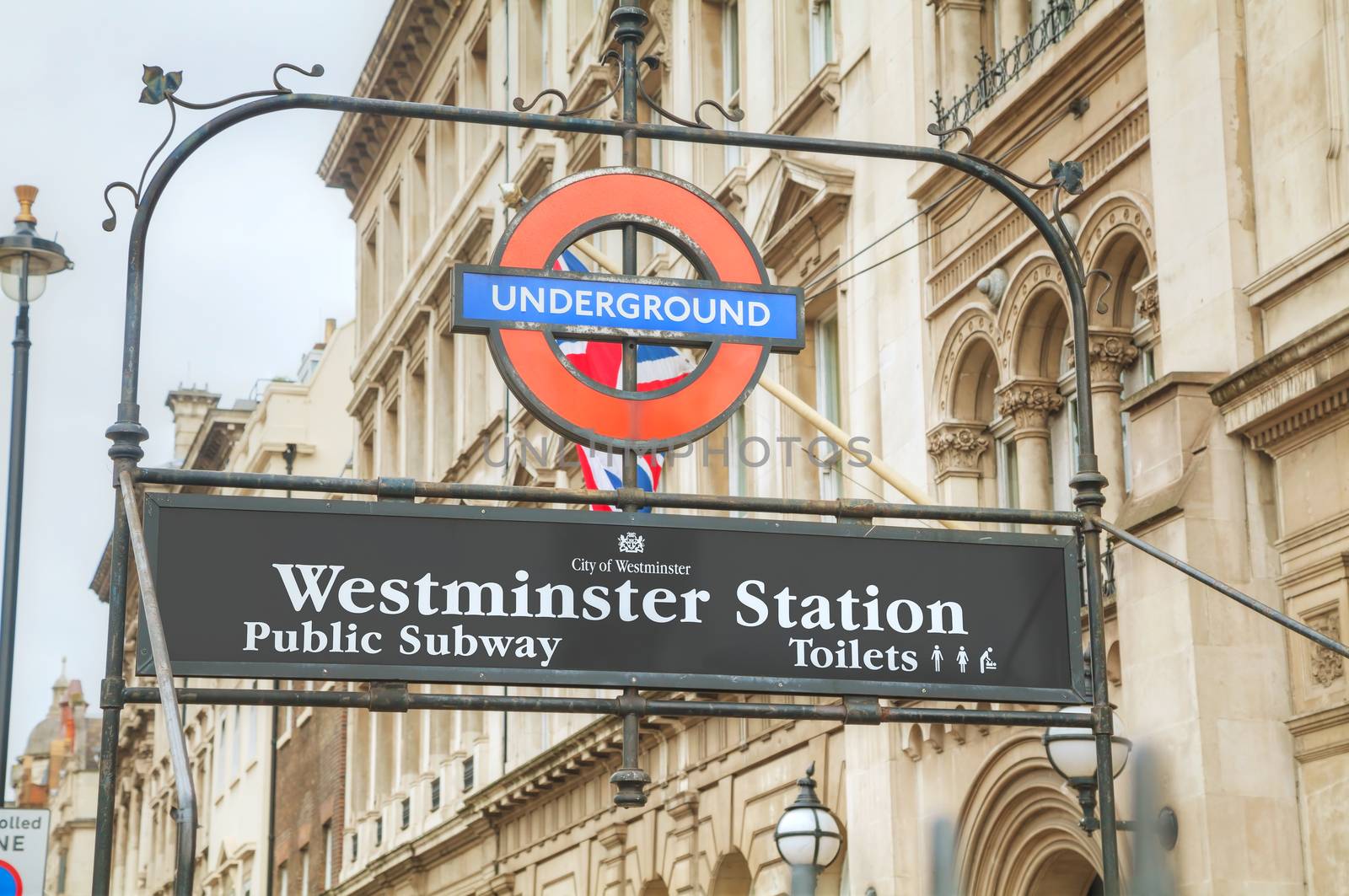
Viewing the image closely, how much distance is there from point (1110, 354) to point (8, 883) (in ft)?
29.4

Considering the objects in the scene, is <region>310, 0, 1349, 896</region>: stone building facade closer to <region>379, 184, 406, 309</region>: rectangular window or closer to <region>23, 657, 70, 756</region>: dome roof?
<region>379, 184, 406, 309</region>: rectangular window

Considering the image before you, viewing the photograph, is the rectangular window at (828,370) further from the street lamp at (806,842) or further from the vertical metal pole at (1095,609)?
the vertical metal pole at (1095,609)

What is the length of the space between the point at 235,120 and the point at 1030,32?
11.1m

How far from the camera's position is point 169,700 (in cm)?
737

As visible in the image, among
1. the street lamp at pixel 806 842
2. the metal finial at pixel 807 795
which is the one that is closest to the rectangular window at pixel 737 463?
the metal finial at pixel 807 795

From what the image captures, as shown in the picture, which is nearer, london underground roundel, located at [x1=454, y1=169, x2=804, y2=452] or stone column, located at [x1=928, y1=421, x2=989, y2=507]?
london underground roundel, located at [x1=454, y1=169, x2=804, y2=452]

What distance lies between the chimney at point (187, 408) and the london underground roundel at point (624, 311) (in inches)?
3113

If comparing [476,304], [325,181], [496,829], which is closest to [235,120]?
[476,304]

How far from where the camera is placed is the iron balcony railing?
17906 millimetres

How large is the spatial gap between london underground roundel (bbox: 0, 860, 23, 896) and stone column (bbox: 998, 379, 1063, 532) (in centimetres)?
880

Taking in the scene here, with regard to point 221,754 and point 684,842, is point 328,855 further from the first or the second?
point 684,842

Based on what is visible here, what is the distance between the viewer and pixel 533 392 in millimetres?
8570

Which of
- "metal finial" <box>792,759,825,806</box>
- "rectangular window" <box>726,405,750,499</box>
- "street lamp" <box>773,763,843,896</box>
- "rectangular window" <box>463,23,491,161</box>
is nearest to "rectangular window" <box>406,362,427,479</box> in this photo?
"rectangular window" <box>463,23,491,161</box>

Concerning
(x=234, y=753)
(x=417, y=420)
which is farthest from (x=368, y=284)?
(x=234, y=753)
